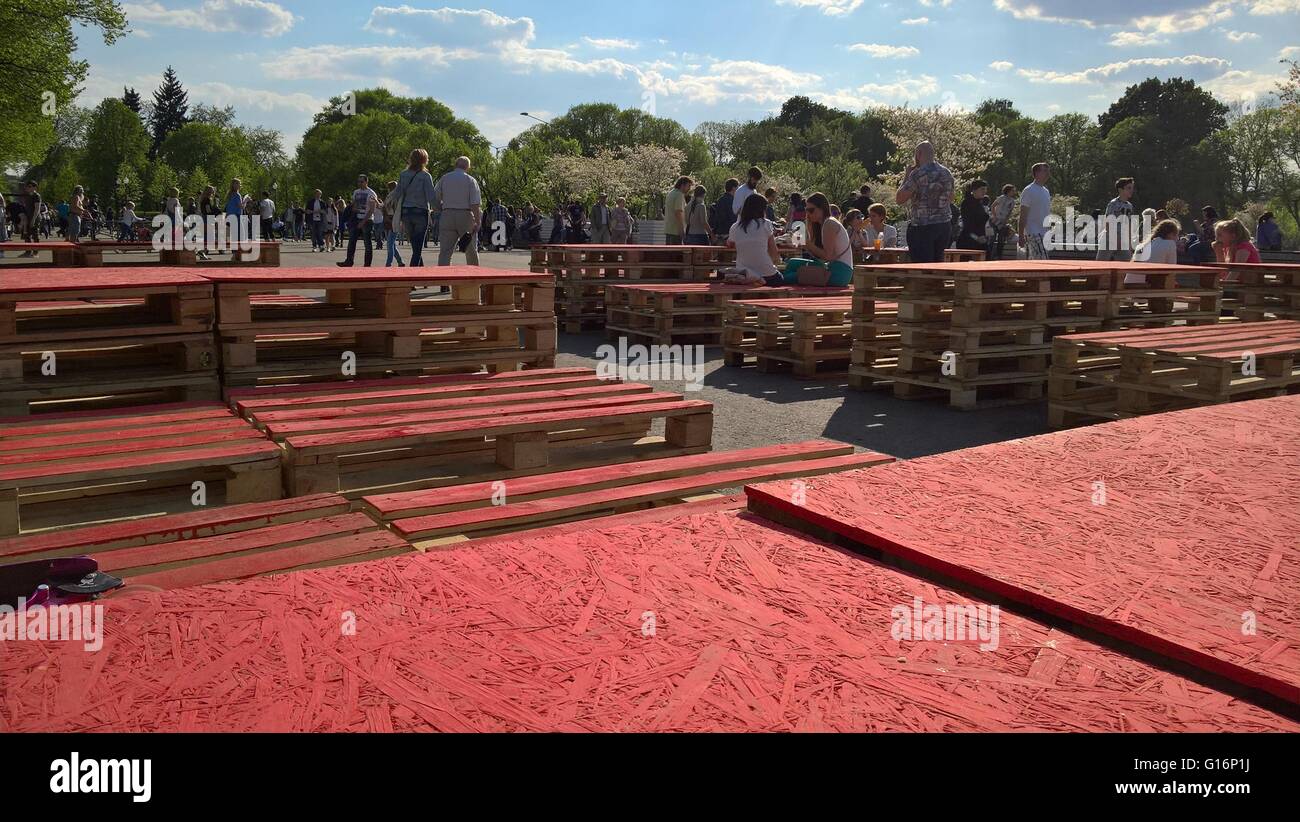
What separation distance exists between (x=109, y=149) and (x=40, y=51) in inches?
2004

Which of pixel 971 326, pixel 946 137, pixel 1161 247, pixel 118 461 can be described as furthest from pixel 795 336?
pixel 946 137

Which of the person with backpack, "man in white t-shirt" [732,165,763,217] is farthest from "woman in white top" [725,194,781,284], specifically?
the person with backpack

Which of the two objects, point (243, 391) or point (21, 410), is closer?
point (21, 410)

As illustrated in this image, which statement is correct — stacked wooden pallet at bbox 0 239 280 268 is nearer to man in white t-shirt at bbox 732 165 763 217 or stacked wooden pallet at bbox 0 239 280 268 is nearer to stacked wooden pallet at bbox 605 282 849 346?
stacked wooden pallet at bbox 605 282 849 346

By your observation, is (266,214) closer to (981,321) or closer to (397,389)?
(981,321)

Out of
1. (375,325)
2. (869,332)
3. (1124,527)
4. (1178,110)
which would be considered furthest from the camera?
(1178,110)

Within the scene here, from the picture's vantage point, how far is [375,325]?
613cm

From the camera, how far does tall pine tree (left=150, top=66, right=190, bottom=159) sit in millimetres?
104812

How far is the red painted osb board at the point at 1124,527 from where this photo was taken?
2.51 metres
